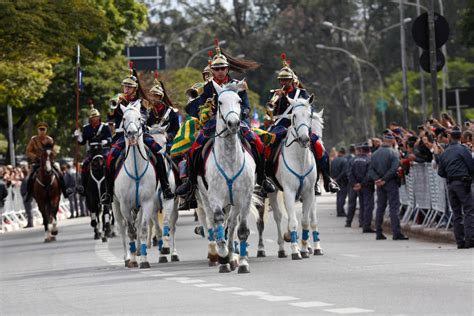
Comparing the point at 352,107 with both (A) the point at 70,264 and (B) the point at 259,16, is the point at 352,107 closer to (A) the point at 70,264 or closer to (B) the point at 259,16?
(B) the point at 259,16

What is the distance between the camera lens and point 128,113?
2012 cm

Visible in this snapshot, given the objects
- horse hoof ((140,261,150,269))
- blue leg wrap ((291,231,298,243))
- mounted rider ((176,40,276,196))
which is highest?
mounted rider ((176,40,276,196))

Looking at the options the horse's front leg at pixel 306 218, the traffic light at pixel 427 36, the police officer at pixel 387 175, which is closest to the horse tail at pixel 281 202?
the horse's front leg at pixel 306 218

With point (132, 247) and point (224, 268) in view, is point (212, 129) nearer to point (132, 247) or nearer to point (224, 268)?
point (224, 268)

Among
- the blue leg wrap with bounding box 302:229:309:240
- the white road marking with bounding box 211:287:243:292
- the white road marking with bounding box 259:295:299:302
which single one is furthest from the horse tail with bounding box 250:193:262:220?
the white road marking with bounding box 259:295:299:302

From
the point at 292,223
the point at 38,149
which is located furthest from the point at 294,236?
the point at 38,149

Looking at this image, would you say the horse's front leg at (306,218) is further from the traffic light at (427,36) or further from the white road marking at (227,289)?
the traffic light at (427,36)

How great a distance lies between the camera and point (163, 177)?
70.1ft

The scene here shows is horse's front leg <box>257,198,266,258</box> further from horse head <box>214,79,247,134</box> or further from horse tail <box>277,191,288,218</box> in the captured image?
horse head <box>214,79,247,134</box>

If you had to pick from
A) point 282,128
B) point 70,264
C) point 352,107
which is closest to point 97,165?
point 70,264

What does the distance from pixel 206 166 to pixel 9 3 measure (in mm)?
21565

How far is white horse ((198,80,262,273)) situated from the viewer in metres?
18.6

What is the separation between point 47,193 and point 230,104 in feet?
54.2

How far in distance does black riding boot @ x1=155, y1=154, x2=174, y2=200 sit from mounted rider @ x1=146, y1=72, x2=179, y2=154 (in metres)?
1.47
